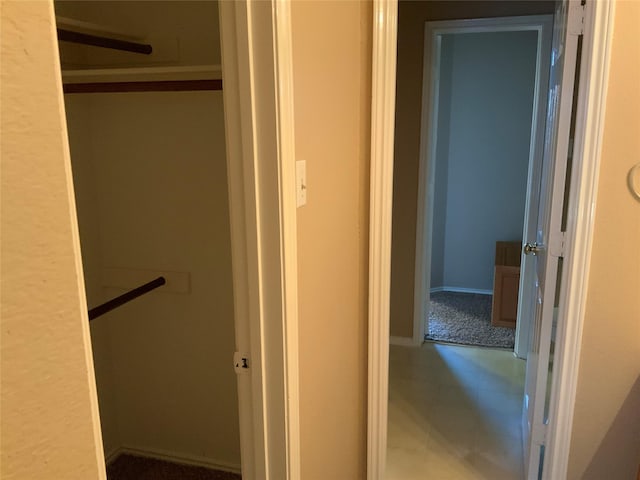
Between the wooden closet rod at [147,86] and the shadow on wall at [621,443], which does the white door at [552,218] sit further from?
the wooden closet rod at [147,86]

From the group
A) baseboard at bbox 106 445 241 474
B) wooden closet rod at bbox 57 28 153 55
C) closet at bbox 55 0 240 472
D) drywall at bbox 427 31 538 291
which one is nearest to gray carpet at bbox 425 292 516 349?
drywall at bbox 427 31 538 291

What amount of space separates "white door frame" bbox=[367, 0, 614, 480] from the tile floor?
0.48m

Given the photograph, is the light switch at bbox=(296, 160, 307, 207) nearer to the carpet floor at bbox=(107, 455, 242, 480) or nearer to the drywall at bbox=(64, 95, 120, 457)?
the drywall at bbox=(64, 95, 120, 457)

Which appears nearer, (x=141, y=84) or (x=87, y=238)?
(x=141, y=84)

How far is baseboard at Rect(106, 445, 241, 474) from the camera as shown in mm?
2400

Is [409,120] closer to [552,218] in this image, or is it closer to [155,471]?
[552,218]

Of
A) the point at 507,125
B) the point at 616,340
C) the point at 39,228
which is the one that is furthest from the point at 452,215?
the point at 39,228

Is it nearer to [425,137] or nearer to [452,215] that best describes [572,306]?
[425,137]

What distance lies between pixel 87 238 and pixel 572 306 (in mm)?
1827

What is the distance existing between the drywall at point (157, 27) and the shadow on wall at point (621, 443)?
192 cm

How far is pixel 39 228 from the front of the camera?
47 centimetres

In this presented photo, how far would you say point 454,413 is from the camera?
9.61 feet

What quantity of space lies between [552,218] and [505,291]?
7.07 ft

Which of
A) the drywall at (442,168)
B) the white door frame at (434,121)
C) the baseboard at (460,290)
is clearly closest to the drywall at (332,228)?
the white door frame at (434,121)
